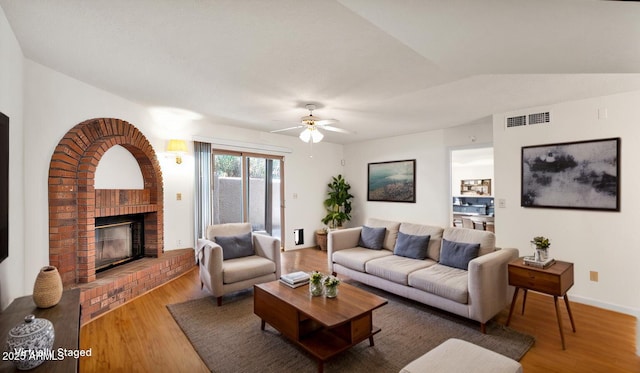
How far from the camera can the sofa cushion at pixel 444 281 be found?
2.84 meters

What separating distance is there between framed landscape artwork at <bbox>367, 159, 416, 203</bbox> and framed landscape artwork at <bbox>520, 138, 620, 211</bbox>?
215 centimetres

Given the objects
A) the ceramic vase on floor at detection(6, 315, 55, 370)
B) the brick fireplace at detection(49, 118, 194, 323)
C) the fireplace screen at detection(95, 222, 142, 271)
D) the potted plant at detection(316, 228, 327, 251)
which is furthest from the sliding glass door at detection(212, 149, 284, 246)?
the ceramic vase on floor at detection(6, 315, 55, 370)

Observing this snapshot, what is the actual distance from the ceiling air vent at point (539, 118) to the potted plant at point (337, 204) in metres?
3.80

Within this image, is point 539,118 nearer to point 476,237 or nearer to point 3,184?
point 476,237

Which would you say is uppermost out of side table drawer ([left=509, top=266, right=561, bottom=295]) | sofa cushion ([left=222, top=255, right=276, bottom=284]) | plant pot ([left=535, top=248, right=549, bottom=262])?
plant pot ([left=535, top=248, right=549, bottom=262])

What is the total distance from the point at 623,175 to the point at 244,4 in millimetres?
4310

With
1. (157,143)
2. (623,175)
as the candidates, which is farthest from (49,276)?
(623,175)

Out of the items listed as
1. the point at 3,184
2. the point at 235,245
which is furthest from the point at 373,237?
the point at 3,184

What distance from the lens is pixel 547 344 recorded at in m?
2.56

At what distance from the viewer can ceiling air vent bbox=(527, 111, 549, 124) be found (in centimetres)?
378

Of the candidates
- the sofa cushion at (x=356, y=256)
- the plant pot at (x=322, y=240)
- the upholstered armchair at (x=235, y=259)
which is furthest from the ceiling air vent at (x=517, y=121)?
the plant pot at (x=322, y=240)

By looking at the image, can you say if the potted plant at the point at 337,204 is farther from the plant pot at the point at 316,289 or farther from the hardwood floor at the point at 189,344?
the plant pot at the point at 316,289

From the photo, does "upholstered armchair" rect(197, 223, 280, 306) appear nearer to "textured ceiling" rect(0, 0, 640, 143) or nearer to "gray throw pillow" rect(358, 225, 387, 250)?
"gray throw pillow" rect(358, 225, 387, 250)

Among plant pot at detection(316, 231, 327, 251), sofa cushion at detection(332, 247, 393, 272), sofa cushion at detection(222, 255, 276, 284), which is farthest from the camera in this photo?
plant pot at detection(316, 231, 327, 251)
